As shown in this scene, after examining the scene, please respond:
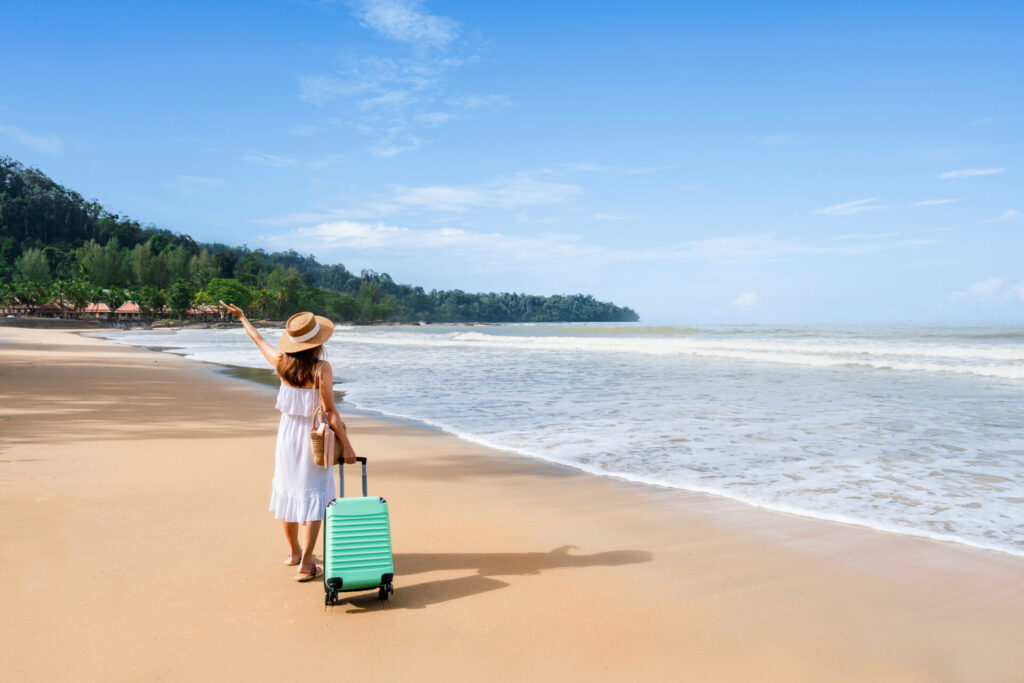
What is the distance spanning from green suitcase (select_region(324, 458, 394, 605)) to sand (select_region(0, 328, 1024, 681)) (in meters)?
0.18

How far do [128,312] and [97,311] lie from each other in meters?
6.22

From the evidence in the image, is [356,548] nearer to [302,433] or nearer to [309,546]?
[309,546]

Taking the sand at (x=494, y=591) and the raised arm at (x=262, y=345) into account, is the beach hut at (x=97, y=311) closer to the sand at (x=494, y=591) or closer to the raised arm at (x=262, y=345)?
the sand at (x=494, y=591)

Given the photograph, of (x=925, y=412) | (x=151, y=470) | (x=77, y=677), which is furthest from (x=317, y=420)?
(x=925, y=412)

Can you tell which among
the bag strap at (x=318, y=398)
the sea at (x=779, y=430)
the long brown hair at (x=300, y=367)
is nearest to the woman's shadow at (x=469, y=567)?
the bag strap at (x=318, y=398)

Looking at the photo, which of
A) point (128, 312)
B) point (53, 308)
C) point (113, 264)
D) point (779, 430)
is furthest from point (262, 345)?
point (113, 264)

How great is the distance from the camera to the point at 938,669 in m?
3.01

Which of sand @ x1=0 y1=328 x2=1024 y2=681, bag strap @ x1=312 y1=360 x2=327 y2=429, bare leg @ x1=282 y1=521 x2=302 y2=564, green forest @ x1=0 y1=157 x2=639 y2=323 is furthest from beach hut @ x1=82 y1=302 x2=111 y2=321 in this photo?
bag strap @ x1=312 y1=360 x2=327 y2=429

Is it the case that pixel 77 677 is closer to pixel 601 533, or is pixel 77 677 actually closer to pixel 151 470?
pixel 601 533

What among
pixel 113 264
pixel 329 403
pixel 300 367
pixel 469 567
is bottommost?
pixel 469 567

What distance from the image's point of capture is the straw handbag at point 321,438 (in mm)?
3727

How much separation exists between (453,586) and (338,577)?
748 mm

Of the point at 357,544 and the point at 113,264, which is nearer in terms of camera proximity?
the point at 357,544

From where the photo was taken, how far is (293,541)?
4.09 m
